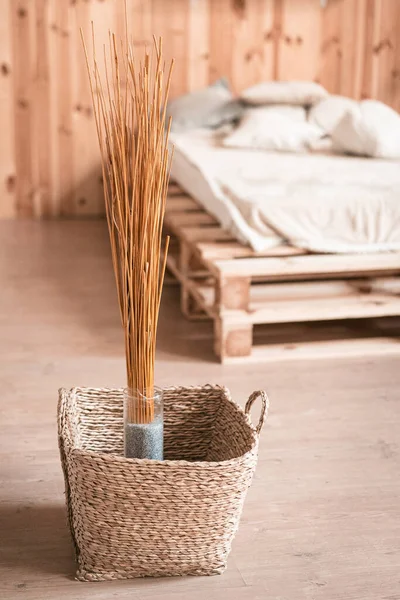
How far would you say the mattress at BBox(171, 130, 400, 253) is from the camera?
3115 millimetres

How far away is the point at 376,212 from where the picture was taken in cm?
319

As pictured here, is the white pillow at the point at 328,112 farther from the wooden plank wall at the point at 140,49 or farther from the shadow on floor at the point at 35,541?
the shadow on floor at the point at 35,541

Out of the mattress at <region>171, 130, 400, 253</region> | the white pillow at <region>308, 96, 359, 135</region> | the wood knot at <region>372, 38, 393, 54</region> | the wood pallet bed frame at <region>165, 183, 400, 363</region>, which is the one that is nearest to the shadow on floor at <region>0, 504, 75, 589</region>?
the wood pallet bed frame at <region>165, 183, 400, 363</region>

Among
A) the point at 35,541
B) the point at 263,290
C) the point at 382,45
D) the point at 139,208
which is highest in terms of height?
the point at 139,208

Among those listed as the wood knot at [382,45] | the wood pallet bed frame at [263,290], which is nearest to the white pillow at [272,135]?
the wood pallet bed frame at [263,290]

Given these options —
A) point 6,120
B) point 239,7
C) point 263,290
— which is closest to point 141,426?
point 263,290

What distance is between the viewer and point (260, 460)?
7.45 ft

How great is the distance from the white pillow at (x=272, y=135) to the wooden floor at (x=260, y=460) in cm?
99

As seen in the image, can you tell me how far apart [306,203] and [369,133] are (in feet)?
3.16

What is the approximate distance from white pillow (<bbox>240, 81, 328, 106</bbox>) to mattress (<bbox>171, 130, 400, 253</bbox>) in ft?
3.44

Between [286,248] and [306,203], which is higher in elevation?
[306,203]

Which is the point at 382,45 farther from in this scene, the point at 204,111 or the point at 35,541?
the point at 35,541

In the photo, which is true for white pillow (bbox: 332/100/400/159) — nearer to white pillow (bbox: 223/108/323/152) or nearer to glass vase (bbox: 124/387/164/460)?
white pillow (bbox: 223/108/323/152)

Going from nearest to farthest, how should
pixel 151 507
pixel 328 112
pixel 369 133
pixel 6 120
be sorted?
pixel 151 507 → pixel 369 133 → pixel 328 112 → pixel 6 120
